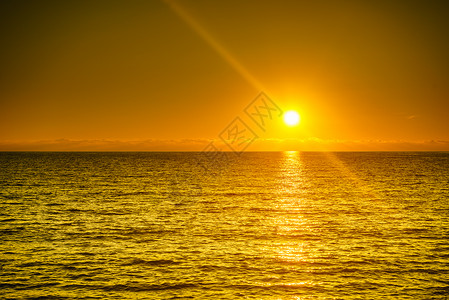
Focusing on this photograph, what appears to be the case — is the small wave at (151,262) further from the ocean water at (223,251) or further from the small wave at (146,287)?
the small wave at (146,287)

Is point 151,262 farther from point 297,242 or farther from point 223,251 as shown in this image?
point 297,242

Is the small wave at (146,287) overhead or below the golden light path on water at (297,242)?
below

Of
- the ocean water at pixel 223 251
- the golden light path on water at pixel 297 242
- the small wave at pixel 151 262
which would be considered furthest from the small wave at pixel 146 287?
the golden light path on water at pixel 297 242

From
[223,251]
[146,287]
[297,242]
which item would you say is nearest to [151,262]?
[146,287]

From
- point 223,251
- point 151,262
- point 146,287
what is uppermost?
point 223,251

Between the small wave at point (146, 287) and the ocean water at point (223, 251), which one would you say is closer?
the small wave at point (146, 287)

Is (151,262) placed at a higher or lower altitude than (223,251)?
lower

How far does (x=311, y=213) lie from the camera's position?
163 ft

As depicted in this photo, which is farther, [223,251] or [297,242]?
[297,242]

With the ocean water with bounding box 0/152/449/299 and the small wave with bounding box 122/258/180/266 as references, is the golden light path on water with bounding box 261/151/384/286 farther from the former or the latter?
the small wave with bounding box 122/258/180/266

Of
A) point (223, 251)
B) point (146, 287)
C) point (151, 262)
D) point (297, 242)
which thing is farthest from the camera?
point (297, 242)

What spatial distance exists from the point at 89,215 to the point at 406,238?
107 feet

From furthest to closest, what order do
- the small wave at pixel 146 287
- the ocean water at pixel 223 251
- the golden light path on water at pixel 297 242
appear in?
the golden light path on water at pixel 297 242 → the ocean water at pixel 223 251 → the small wave at pixel 146 287

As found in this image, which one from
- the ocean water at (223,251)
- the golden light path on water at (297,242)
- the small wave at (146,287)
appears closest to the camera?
the small wave at (146,287)
